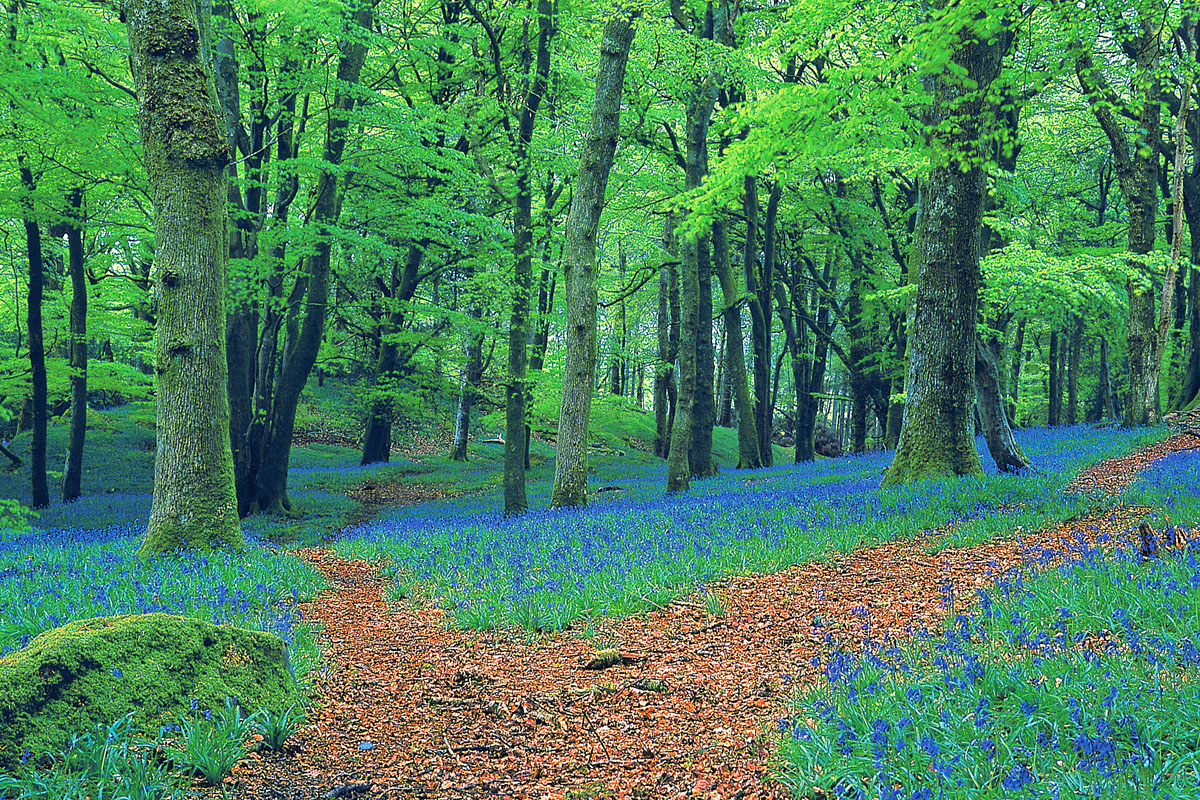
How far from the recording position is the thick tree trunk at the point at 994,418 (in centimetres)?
1142

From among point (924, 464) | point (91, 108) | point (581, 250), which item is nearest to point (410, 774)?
point (924, 464)

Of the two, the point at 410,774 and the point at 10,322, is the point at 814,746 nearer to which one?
the point at 410,774

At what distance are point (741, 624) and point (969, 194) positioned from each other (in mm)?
8044

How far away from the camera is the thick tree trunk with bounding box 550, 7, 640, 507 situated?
40.4ft

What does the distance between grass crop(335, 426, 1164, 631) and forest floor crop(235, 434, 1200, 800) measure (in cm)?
24

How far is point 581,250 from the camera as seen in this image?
12.6 m

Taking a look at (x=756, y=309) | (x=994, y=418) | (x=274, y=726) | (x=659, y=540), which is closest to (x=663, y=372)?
(x=756, y=309)

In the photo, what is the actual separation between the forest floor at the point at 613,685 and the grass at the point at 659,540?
0.24 m

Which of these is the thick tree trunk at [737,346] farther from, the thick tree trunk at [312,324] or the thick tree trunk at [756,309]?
the thick tree trunk at [312,324]

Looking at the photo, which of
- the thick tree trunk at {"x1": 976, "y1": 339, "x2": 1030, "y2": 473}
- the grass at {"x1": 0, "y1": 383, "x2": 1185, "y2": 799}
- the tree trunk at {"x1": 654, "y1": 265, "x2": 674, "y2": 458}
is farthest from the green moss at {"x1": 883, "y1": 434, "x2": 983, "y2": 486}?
the tree trunk at {"x1": 654, "y1": 265, "x2": 674, "y2": 458}

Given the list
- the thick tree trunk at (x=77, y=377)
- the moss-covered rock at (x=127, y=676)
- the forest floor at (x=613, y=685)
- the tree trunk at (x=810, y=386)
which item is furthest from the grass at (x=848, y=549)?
the tree trunk at (x=810, y=386)

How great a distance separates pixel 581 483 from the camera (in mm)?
12828

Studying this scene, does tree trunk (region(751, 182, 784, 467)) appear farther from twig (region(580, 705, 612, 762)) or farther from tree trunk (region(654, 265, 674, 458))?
twig (region(580, 705, 612, 762))

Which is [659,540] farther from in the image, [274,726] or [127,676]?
[127,676]
